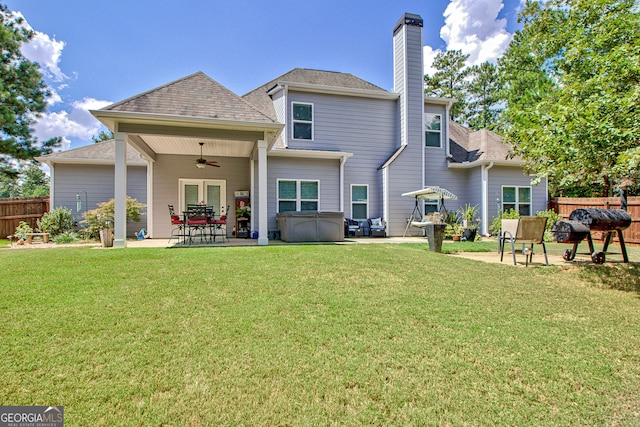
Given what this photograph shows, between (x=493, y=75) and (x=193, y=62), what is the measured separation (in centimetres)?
2333

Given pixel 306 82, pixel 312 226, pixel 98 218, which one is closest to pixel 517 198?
pixel 312 226

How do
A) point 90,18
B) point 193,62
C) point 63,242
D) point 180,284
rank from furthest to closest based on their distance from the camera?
point 193,62, point 90,18, point 63,242, point 180,284

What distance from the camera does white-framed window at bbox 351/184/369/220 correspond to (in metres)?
12.8

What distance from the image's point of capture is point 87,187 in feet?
39.9

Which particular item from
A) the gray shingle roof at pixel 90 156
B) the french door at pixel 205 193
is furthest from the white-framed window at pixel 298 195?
the gray shingle roof at pixel 90 156

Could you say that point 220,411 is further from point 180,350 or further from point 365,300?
point 365,300

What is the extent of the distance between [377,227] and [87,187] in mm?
10820

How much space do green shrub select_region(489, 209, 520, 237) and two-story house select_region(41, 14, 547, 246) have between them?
0.25 metres

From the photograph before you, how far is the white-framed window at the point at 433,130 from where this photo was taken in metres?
13.6

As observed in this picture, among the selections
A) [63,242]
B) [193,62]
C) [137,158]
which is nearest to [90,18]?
[193,62]

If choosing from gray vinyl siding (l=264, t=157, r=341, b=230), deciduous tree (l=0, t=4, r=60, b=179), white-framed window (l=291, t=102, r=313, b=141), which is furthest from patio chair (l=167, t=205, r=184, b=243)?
deciduous tree (l=0, t=4, r=60, b=179)

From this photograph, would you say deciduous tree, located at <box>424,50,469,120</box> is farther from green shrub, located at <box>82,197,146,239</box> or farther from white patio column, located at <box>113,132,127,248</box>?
white patio column, located at <box>113,132,127,248</box>

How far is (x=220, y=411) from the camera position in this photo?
6.75 feet

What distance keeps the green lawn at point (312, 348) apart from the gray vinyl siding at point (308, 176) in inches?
268
